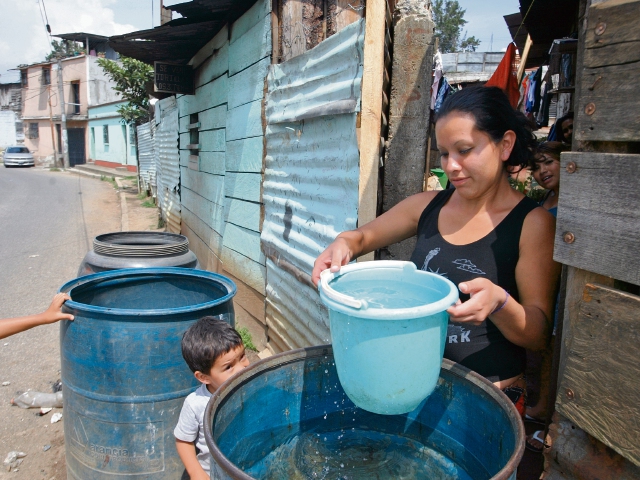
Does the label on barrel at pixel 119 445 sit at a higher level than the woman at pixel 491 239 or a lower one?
lower

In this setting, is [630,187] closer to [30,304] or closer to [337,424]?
[337,424]

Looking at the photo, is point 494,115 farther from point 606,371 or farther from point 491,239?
point 606,371

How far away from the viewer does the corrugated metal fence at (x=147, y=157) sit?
15673 millimetres

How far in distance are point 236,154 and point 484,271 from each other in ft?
13.2

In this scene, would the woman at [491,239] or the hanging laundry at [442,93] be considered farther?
the hanging laundry at [442,93]

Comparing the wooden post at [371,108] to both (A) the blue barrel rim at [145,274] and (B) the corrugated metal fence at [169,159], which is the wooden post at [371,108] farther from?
(B) the corrugated metal fence at [169,159]

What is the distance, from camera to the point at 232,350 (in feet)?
6.88

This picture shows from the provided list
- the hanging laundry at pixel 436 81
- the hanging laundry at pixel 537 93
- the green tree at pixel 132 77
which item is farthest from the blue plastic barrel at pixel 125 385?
the green tree at pixel 132 77

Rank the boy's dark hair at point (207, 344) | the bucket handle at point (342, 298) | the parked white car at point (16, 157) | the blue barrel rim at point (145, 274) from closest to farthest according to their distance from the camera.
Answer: the bucket handle at point (342, 298)
the boy's dark hair at point (207, 344)
the blue barrel rim at point (145, 274)
the parked white car at point (16, 157)

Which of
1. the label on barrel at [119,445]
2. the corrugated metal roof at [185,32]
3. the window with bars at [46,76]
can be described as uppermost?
the window with bars at [46,76]

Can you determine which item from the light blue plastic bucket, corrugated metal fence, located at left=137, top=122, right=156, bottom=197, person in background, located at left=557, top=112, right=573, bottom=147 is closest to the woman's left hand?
the light blue plastic bucket

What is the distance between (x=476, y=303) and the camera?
1236 mm

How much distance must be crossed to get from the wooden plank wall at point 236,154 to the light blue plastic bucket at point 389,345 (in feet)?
10.8

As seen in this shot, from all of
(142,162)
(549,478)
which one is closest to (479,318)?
(549,478)
